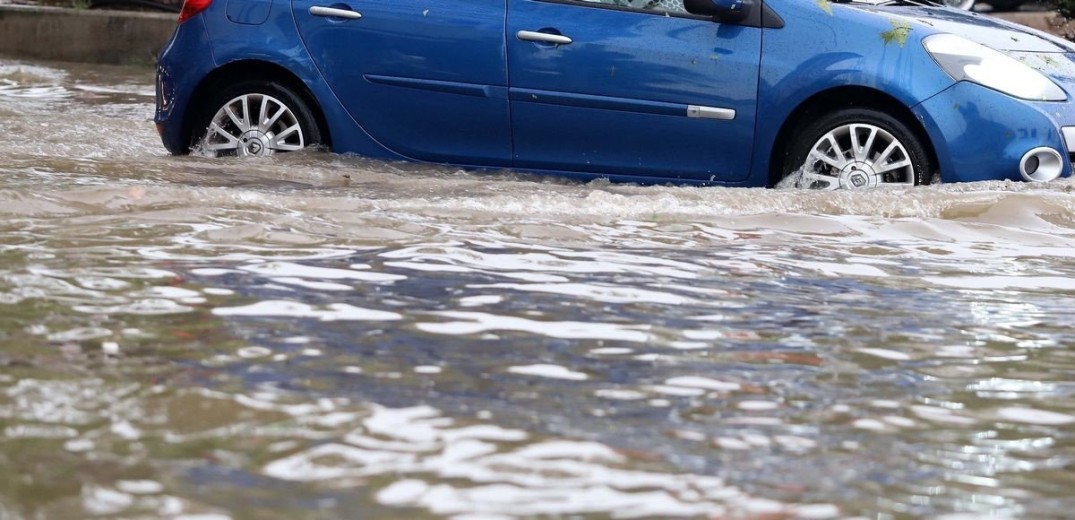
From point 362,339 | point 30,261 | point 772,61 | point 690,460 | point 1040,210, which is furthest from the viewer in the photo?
point 772,61

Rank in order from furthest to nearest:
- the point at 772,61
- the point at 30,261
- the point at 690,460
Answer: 1. the point at 772,61
2. the point at 30,261
3. the point at 690,460

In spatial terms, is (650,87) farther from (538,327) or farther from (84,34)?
(84,34)

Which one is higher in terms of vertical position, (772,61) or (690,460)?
(772,61)

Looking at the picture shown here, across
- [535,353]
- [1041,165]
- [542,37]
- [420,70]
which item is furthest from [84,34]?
[535,353]

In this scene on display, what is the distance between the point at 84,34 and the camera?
15445 millimetres

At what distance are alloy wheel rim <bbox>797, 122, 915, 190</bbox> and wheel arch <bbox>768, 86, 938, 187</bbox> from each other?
0.11 meters

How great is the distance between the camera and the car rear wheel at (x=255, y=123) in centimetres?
762

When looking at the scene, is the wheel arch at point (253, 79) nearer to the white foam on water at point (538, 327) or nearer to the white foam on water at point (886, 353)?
the white foam on water at point (538, 327)

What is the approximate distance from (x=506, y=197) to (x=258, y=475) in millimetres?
3885

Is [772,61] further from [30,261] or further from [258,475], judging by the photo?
[258,475]

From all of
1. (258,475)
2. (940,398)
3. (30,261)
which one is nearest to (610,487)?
(258,475)

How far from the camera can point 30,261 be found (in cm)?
478

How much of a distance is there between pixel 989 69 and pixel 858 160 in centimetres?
67

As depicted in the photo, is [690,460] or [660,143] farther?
[660,143]
